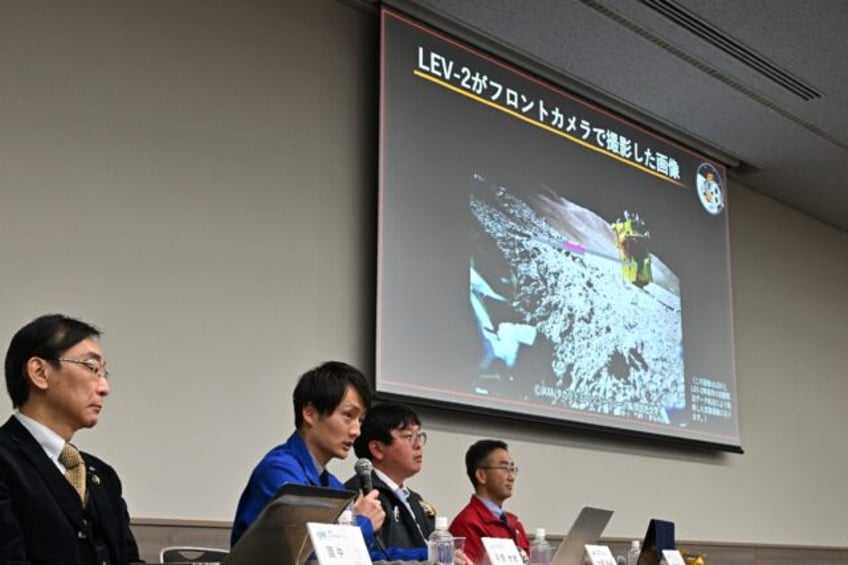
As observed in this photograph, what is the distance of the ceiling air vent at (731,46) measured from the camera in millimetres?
4609

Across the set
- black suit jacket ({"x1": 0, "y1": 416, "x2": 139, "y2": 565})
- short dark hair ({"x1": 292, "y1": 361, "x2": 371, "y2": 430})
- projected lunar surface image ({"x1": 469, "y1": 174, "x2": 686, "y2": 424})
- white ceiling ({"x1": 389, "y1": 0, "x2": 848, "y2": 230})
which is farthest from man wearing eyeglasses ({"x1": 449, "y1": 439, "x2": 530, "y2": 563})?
white ceiling ({"x1": 389, "y1": 0, "x2": 848, "y2": 230})

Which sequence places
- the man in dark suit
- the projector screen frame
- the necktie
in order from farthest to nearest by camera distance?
1. the projector screen frame
2. the necktie
3. the man in dark suit

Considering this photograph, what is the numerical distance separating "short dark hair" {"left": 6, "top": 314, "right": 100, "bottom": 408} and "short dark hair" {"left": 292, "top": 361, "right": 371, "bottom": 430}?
22.8 inches

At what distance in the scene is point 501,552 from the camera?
8.15ft

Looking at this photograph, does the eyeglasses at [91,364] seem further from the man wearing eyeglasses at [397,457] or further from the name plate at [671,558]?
the name plate at [671,558]

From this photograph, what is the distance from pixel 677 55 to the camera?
4.99 meters

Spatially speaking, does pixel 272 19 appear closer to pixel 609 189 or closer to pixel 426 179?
pixel 426 179

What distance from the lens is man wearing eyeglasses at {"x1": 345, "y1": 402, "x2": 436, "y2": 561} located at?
2863 millimetres

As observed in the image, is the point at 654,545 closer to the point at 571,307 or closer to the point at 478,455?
the point at 478,455

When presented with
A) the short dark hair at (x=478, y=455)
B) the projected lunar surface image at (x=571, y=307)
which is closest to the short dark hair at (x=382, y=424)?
the short dark hair at (x=478, y=455)

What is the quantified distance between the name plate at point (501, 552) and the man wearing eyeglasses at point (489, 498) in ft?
3.07

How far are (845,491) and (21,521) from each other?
598 cm

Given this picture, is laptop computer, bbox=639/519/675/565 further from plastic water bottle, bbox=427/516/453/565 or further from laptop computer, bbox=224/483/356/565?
laptop computer, bbox=224/483/356/565

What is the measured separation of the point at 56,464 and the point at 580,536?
1452 mm
